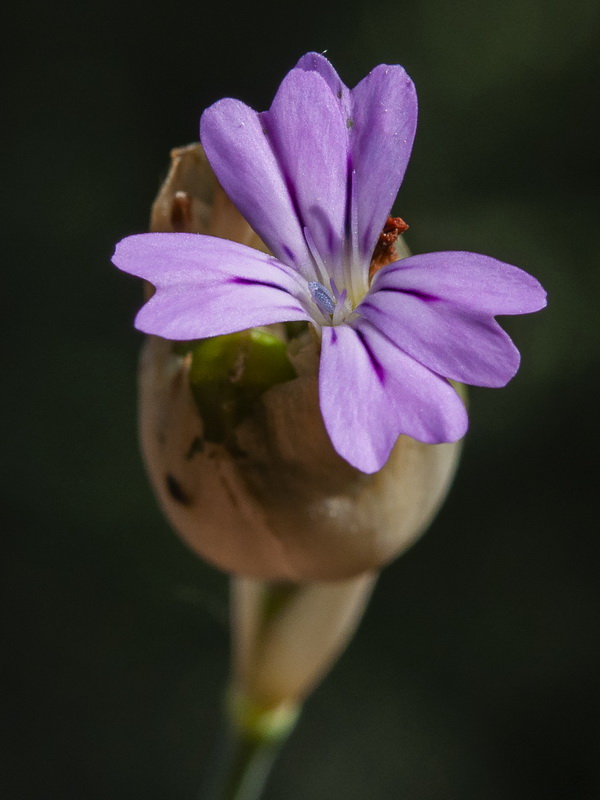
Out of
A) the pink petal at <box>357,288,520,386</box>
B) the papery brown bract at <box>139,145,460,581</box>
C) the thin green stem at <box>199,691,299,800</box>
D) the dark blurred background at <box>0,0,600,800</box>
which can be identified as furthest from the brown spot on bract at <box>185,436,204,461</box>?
the dark blurred background at <box>0,0,600,800</box>

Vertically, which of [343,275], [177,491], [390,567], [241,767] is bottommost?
[390,567]

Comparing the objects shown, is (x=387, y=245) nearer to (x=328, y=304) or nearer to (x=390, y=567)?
(x=328, y=304)

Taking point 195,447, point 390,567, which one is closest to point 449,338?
point 195,447

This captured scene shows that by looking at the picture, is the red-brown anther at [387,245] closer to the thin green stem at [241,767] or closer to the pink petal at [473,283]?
the pink petal at [473,283]

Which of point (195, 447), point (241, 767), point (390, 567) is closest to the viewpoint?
point (195, 447)

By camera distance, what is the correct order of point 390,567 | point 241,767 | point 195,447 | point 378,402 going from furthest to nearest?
point 390,567 → point 241,767 → point 195,447 → point 378,402

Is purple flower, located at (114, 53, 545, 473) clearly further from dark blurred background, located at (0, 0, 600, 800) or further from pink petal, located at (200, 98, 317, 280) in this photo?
dark blurred background, located at (0, 0, 600, 800)

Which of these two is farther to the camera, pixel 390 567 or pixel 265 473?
pixel 390 567
